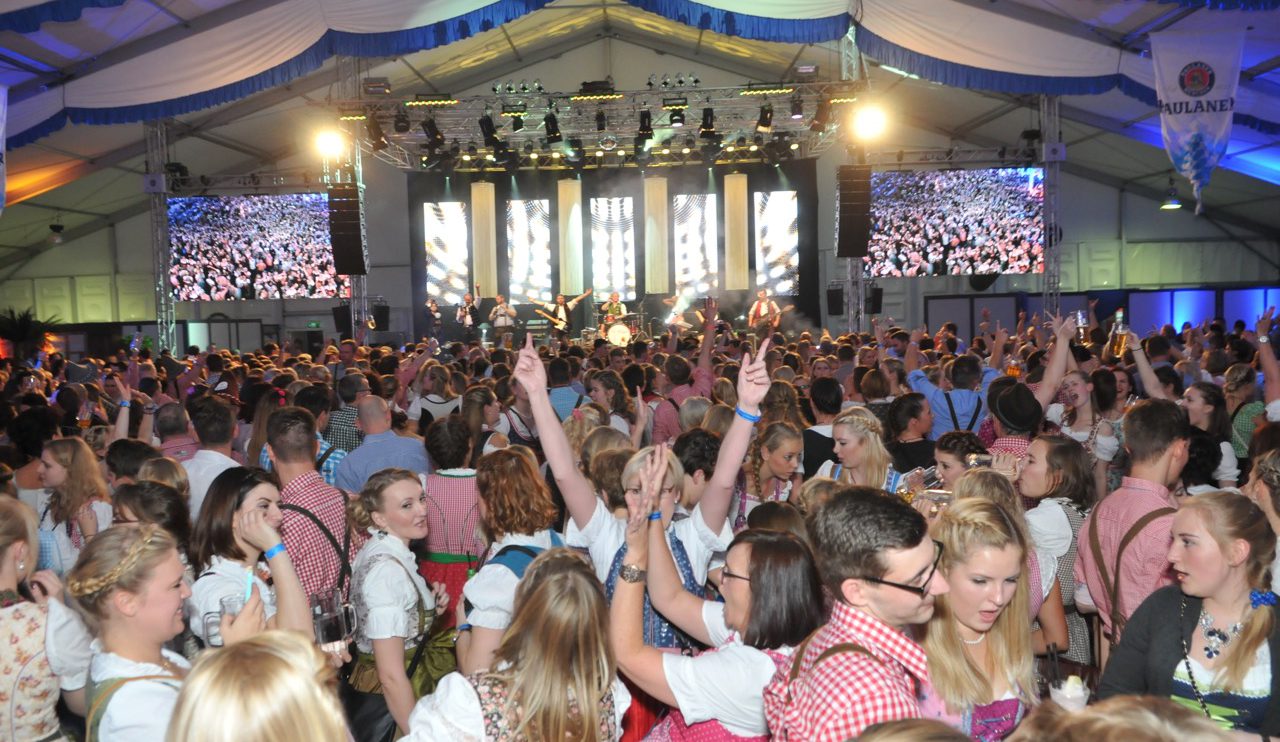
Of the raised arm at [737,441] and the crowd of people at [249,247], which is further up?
the crowd of people at [249,247]

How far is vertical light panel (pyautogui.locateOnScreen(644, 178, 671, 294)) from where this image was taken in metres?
21.9

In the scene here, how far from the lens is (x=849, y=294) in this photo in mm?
16375

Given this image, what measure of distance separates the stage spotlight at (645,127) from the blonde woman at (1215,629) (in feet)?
47.7

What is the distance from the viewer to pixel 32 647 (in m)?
2.77

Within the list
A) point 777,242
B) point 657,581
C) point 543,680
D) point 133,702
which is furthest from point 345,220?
point 543,680

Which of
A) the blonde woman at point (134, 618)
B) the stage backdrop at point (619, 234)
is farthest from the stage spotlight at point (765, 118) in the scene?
the blonde woman at point (134, 618)

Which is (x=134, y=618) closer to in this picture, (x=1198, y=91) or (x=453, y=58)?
(x=1198, y=91)

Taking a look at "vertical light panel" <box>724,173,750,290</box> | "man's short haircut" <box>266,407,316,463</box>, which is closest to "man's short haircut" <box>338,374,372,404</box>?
"man's short haircut" <box>266,407,316,463</box>

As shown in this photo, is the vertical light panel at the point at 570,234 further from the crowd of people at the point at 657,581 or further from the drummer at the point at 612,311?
the crowd of people at the point at 657,581

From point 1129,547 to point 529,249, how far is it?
1971 centimetres

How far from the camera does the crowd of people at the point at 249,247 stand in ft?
63.3

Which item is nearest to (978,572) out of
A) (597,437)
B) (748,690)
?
(748,690)

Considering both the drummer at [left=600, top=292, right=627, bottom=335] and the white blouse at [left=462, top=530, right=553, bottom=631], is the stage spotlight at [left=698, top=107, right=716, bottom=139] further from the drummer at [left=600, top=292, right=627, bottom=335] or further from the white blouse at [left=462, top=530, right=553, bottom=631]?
the white blouse at [left=462, top=530, right=553, bottom=631]

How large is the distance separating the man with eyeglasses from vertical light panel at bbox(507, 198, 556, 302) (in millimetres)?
20376
